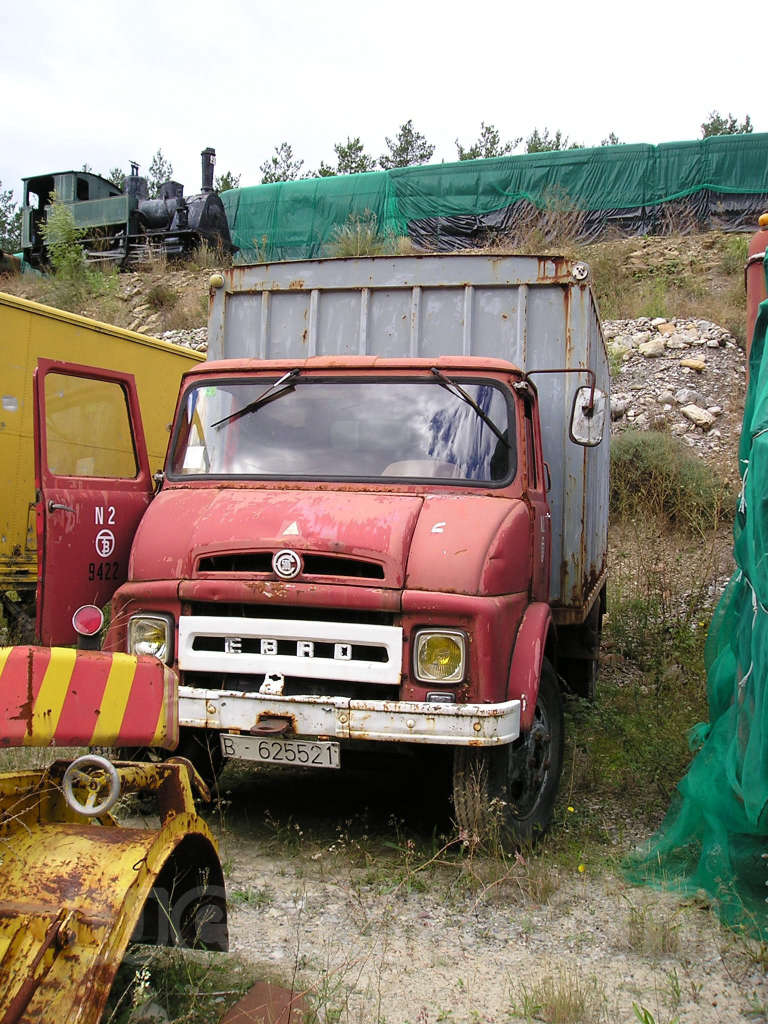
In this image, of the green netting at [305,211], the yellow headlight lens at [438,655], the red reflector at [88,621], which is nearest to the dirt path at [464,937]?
the yellow headlight lens at [438,655]

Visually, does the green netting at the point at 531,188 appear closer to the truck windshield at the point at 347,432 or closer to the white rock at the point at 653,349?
the white rock at the point at 653,349

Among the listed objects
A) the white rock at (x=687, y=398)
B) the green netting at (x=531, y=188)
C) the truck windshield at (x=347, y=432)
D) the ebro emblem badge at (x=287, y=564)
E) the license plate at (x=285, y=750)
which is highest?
the green netting at (x=531, y=188)

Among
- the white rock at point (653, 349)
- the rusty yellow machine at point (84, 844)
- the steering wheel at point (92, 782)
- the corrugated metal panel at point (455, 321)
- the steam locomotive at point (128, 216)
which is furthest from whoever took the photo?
the steam locomotive at point (128, 216)

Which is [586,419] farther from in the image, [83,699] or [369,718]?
[83,699]

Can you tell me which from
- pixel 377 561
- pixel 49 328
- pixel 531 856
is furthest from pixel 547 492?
pixel 49 328

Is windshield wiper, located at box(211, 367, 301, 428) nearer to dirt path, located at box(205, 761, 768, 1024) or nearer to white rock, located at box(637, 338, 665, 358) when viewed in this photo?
dirt path, located at box(205, 761, 768, 1024)

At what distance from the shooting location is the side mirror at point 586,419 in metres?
5.02

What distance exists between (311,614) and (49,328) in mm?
5404

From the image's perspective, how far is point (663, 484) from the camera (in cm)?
1232

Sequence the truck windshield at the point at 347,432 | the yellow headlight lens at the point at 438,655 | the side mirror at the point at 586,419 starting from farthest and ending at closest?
the side mirror at the point at 586,419
the truck windshield at the point at 347,432
the yellow headlight lens at the point at 438,655

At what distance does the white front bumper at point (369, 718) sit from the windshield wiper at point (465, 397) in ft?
4.61

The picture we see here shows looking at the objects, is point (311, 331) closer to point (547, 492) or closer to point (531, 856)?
point (547, 492)

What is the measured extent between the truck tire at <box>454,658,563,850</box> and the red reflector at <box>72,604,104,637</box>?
174 cm

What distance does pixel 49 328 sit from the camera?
→ 8.45 metres
